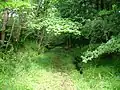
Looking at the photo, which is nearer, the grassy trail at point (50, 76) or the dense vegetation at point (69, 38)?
the grassy trail at point (50, 76)

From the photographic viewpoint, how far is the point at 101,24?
46.0ft

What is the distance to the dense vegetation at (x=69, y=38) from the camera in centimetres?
1184

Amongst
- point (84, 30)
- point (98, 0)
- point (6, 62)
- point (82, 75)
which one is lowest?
point (82, 75)

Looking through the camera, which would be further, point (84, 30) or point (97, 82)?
point (84, 30)

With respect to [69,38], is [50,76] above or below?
above

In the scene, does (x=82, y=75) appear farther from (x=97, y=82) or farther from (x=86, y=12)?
(x=86, y=12)

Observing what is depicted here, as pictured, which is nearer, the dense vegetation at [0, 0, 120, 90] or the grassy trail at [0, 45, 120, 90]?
the grassy trail at [0, 45, 120, 90]

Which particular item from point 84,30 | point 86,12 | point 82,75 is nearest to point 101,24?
point 84,30

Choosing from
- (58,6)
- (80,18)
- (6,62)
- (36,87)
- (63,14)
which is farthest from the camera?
(58,6)

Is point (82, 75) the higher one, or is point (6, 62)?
point (6, 62)

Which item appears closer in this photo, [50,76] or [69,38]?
[50,76]

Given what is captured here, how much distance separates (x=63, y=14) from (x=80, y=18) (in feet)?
5.63

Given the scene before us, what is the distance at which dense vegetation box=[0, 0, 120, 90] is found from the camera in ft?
38.9

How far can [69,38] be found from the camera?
78.3ft
